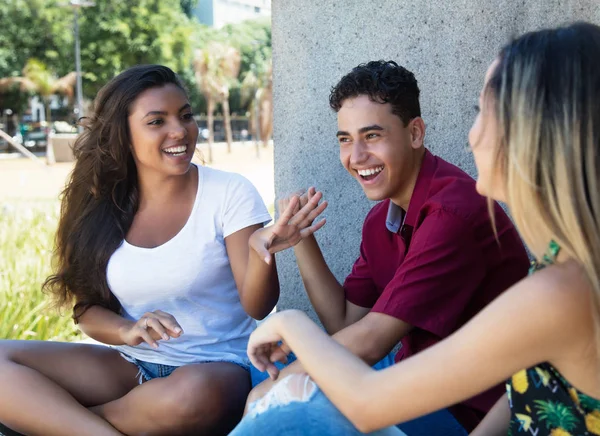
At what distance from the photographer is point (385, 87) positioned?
237 centimetres

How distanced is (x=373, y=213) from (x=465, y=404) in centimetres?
77

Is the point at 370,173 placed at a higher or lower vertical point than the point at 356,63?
lower

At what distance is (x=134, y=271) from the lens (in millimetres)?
2730

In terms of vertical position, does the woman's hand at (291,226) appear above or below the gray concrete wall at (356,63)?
below

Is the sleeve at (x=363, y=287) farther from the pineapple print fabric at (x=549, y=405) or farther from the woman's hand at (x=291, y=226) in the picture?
the pineapple print fabric at (x=549, y=405)

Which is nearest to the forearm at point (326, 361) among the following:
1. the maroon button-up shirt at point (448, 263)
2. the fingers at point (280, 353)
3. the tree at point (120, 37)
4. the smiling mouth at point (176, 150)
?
the fingers at point (280, 353)

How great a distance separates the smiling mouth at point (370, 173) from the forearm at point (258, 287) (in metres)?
0.43

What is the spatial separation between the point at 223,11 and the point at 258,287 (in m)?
64.5

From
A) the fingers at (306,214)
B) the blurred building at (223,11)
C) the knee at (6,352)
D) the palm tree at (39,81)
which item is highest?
the blurred building at (223,11)

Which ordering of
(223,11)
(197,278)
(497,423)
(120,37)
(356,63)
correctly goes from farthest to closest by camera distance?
1. (223,11)
2. (120,37)
3. (356,63)
4. (197,278)
5. (497,423)

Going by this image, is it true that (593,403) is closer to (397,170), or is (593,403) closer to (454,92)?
(397,170)

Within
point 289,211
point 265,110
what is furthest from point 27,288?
point 265,110

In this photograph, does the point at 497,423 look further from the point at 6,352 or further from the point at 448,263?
the point at 6,352

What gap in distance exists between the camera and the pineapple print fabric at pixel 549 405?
1403mm
